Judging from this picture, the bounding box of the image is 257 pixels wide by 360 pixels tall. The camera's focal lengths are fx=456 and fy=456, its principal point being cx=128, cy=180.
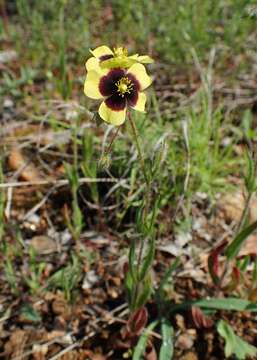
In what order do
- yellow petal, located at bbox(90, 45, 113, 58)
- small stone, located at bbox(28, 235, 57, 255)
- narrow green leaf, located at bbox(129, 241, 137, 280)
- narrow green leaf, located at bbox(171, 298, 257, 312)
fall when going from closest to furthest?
yellow petal, located at bbox(90, 45, 113, 58), narrow green leaf, located at bbox(129, 241, 137, 280), narrow green leaf, located at bbox(171, 298, 257, 312), small stone, located at bbox(28, 235, 57, 255)

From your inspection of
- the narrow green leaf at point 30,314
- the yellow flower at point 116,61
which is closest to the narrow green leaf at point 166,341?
the narrow green leaf at point 30,314

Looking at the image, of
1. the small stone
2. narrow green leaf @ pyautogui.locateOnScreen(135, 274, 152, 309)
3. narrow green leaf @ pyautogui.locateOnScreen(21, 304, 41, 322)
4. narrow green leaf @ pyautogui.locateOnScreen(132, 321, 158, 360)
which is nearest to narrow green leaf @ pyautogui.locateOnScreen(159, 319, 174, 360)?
narrow green leaf @ pyautogui.locateOnScreen(132, 321, 158, 360)

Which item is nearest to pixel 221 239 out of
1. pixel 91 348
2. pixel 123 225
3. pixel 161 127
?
pixel 123 225

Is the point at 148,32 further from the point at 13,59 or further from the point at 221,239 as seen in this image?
the point at 221,239

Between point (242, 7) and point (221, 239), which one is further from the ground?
point (242, 7)

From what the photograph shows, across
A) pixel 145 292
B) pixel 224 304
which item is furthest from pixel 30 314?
pixel 224 304

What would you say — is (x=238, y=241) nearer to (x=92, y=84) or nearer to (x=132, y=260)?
(x=132, y=260)

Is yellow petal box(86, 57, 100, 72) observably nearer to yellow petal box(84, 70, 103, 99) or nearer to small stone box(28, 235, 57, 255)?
yellow petal box(84, 70, 103, 99)
